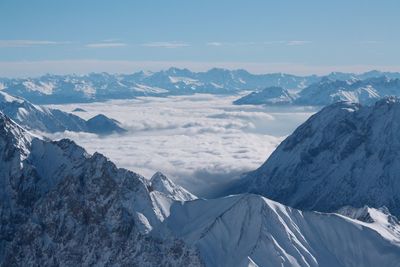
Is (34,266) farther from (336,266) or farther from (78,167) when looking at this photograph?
(336,266)

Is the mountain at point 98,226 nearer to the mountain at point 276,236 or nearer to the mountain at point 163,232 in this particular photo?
the mountain at point 163,232

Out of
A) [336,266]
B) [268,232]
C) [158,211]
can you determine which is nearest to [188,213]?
[158,211]

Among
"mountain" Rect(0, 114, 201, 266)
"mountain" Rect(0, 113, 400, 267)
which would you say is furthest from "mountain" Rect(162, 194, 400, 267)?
"mountain" Rect(0, 114, 201, 266)

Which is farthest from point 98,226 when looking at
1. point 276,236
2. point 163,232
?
point 276,236

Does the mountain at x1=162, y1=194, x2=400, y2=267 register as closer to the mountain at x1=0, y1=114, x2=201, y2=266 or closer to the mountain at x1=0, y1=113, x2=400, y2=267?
the mountain at x1=0, y1=113, x2=400, y2=267

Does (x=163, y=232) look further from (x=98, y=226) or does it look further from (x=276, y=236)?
(x=276, y=236)

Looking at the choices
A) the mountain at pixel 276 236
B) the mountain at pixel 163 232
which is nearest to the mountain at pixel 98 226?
the mountain at pixel 163 232
